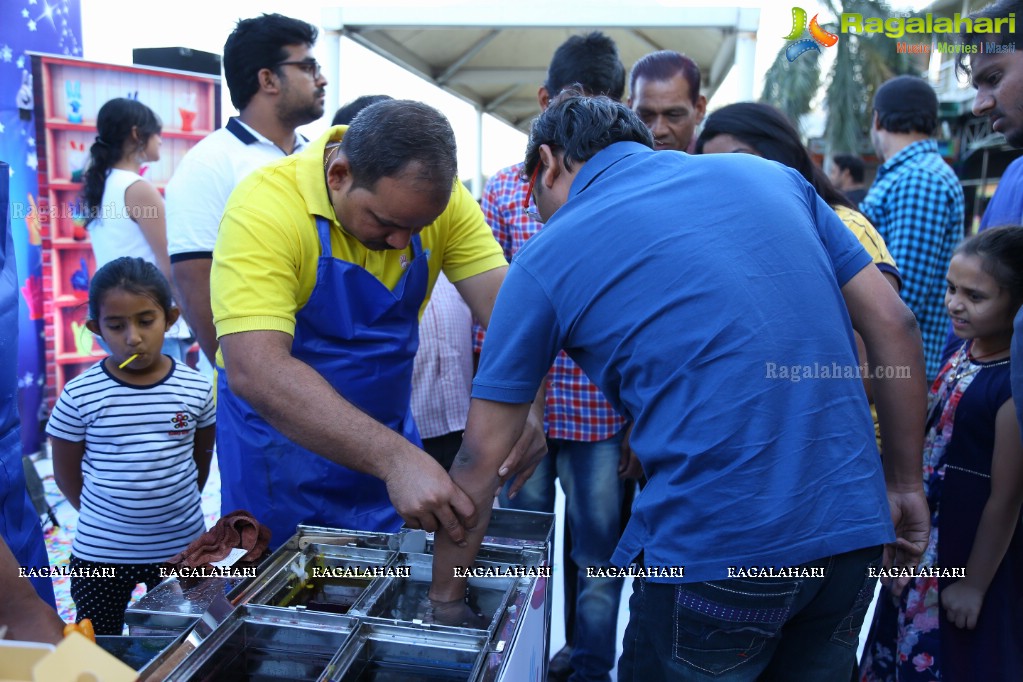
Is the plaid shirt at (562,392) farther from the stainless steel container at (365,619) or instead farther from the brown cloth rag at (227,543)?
the brown cloth rag at (227,543)

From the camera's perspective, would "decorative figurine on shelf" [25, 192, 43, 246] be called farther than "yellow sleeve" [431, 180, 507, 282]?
Yes

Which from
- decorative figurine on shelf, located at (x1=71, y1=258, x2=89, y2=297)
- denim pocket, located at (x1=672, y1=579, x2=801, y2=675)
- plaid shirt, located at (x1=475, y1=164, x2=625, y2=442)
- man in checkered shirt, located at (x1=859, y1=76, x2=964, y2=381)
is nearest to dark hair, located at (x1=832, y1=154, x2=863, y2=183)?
man in checkered shirt, located at (x1=859, y1=76, x2=964, y2=381)

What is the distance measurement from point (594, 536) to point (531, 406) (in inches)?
29.9

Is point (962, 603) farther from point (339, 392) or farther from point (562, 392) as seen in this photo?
point (339, 392)

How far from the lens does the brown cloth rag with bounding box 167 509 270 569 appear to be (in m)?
1.36

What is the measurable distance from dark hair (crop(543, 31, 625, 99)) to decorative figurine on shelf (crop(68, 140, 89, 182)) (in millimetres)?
3049

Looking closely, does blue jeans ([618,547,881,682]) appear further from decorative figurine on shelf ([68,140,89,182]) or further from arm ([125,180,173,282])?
decorative figurine on shelf ([68,140,89,182])

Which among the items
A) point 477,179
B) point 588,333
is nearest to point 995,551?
point 588,333

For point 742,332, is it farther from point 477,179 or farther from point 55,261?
point 477,179

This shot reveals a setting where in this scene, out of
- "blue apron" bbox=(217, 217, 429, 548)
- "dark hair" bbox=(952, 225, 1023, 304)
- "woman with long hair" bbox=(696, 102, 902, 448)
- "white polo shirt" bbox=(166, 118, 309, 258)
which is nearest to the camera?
"blue apron" bbox=(217, 217, 429, 548)

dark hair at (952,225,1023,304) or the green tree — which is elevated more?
the green tree

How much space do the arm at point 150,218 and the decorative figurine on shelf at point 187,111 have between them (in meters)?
1.61

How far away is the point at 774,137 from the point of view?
78.0 inches

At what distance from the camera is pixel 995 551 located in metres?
1.76
